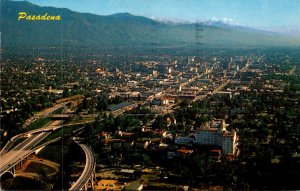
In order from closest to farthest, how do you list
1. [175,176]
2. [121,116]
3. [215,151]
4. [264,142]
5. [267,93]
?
[175,176]
[215,151]
[264,142]
[121,116]
[267,93]

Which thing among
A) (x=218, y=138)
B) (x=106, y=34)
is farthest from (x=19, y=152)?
(x=106, y=34)

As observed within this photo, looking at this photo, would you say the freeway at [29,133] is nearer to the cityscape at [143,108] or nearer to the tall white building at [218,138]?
the cityscape at [143,108]

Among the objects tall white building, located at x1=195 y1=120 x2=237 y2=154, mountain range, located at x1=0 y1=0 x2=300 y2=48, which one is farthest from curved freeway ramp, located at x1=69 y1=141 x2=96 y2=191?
mountain range, located at x1=0 y1=0 x2=300 y2=48

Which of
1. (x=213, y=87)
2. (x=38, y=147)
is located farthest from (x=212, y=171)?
(x=213, y=87)

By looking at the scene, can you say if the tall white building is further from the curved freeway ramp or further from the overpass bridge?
the overpass bridge

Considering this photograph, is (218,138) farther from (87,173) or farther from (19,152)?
(19,152)

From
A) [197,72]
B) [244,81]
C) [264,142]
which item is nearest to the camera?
[264,142]

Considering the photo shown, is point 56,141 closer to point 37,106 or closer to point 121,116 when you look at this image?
point 121,116

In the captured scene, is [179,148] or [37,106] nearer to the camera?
[179,148]

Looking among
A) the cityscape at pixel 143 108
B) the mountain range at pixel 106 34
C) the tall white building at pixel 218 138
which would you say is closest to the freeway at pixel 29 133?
the cityscape at pixel 143 108
